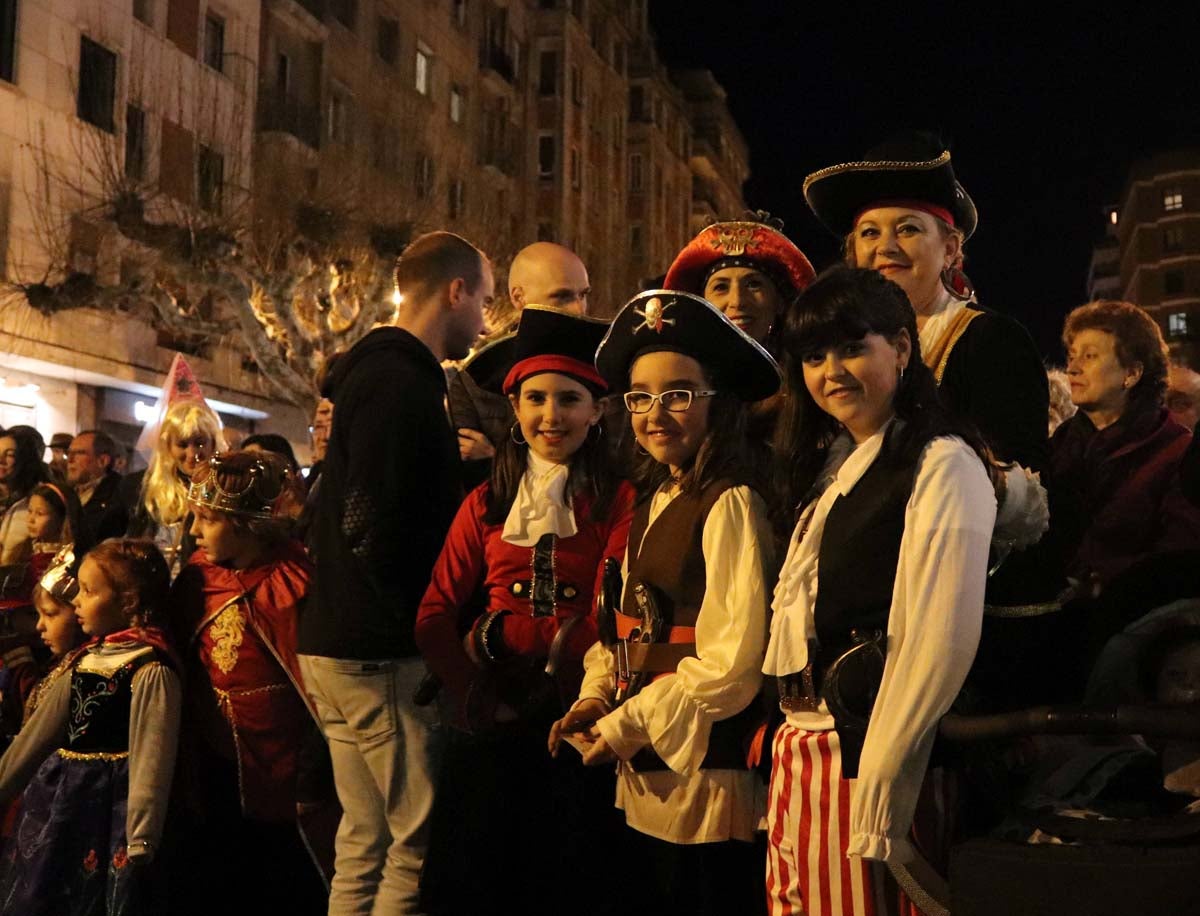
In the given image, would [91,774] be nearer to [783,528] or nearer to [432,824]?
[432,824]

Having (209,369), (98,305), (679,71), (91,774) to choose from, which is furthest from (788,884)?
(679,71)

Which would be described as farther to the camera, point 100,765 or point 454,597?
point 100,765

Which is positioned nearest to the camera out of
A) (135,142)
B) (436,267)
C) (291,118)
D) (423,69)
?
(436,267)

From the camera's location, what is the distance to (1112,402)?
4.73 metres

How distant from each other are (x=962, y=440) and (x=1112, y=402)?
2.18 metres

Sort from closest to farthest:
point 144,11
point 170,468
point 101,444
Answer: point 170,468 < point 101,444 < point 144,11

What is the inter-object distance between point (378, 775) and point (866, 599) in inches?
84.2

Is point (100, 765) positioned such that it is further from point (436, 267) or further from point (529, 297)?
point (529, 297)

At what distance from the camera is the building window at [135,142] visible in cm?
2223

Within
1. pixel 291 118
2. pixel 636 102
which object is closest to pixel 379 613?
pixel 291 118

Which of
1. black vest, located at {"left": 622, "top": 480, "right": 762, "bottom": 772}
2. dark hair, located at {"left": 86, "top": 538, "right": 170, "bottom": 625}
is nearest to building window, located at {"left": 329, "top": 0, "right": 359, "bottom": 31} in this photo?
dark hair, located at {"left": 86, "top": 538, "right": 170, "bottom": 625}

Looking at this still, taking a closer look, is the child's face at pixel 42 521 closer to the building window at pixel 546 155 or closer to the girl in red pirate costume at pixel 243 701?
the girl in red pirate costume at pixel 243 701

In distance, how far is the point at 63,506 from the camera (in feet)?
23.8

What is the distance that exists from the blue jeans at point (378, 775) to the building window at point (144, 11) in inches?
857
